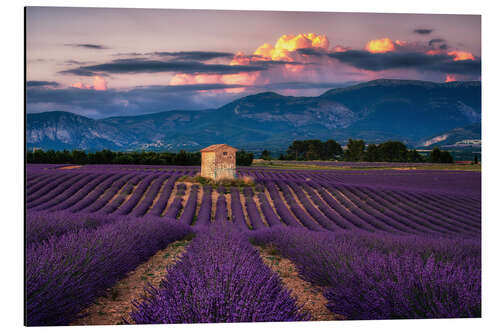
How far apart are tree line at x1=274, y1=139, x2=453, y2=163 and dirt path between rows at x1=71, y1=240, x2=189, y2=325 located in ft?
20.1

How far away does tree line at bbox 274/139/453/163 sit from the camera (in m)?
10.4

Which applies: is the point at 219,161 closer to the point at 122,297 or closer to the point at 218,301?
the point at 122,297

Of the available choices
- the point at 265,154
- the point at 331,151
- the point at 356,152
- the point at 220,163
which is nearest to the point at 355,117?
the point at 220,163

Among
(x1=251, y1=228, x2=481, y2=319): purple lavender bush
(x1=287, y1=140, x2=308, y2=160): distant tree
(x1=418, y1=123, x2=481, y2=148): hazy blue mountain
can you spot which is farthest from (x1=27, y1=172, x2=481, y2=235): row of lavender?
(x1=287, y1=140, x2=308, y2=160): distant tree

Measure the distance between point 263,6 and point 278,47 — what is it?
91 centimetres

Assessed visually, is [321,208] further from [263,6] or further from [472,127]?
[263,6]

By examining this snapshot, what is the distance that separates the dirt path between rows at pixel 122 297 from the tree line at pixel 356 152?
241 inches

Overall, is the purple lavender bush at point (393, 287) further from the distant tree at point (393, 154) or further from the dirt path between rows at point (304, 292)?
the distant tree at point (393, 154)

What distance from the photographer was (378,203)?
40.2ft

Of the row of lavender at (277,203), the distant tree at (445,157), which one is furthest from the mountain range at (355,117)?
the row of lavender at (277,203)

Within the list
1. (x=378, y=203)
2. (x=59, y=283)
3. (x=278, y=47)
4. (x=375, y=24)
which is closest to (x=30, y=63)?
(x=59, y=283)

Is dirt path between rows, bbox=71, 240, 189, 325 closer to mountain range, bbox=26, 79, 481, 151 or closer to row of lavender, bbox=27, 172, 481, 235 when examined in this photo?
mountain range, bbox=26, 79, 481, 151

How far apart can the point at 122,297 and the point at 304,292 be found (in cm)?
185

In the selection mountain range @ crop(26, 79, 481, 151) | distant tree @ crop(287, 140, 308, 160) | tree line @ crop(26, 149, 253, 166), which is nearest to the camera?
mountain range @ crop(26, 79, 481, 151)
